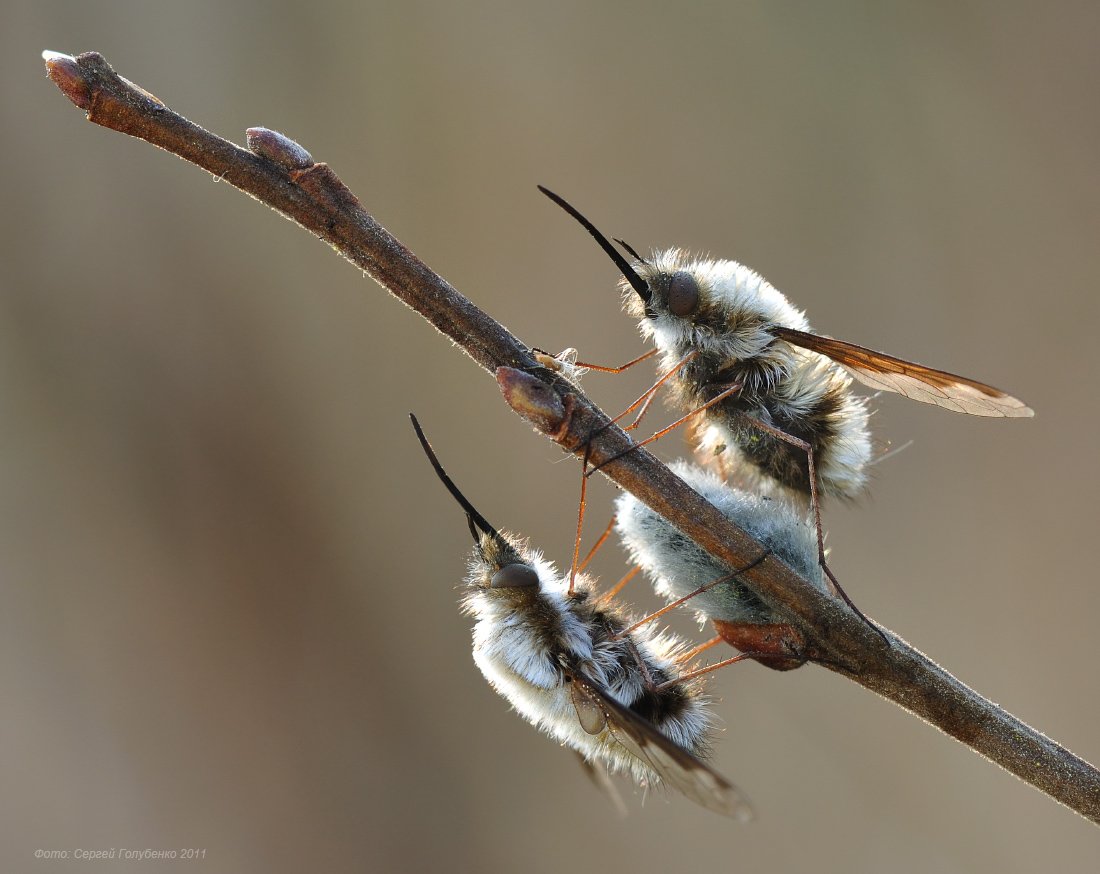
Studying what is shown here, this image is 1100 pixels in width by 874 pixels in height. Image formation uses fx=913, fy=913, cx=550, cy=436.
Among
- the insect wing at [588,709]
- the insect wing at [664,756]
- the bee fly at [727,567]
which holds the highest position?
the bee fly at [727,567]

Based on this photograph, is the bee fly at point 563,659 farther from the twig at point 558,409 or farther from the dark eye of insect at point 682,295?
the dark eye of insect at point 682,295

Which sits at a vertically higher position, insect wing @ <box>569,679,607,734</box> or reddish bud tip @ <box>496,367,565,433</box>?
reddish bud tip @ <box>496,367,565,433</box>

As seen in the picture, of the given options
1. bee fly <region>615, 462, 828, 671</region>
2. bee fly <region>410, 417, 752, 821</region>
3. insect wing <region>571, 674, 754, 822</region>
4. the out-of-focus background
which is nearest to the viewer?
insect wing <region>571, 674, 754, 822</region>

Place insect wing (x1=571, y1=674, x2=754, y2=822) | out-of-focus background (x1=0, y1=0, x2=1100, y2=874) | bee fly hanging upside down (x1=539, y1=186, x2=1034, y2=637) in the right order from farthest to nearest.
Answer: out-of-focus background (x1=0, y1=0, x2=1100, y2=874) → bee fly hanging upside down (x1=539, y1=186, x2=1034, y2=637) → insect wing (x1=571, y1=674, x2=754, y2=822)

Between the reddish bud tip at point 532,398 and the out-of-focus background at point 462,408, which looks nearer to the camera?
the reddish bud tip at point 532,398

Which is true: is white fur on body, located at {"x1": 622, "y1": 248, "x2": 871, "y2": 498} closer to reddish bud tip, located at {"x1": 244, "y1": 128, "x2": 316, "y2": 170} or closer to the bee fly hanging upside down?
the bee fly hanging upside down

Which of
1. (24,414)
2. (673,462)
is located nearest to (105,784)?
(24,414)

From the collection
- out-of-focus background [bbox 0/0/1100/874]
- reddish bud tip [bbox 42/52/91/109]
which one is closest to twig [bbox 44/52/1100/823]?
reddish bud tip [bbox 42/52/91/109]

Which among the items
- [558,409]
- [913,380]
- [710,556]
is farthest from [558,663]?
[913,380]

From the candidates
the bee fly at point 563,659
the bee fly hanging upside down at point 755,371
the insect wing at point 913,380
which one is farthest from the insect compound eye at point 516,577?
the insect wing at point 913,380
